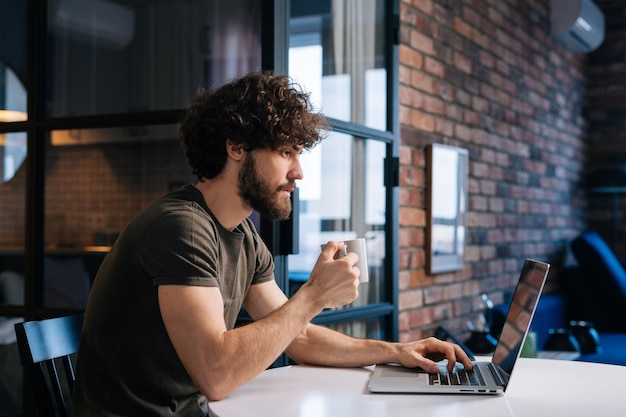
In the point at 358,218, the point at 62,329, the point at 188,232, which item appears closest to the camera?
the point at 188,232

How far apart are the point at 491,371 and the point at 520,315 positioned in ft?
0.46

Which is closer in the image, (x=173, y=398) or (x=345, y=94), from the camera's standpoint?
(x=173, y=398)

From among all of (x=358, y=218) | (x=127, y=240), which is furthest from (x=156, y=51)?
(x=127, y=240)

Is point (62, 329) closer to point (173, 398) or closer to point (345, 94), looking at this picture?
point (173, 398)

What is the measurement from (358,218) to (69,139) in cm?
98

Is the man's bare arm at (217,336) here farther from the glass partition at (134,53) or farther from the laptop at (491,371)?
the glass partition at (134,53)

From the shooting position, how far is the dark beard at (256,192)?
166 centimetres

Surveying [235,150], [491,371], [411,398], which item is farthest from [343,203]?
[411,398]

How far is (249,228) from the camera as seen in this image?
6.10 ft

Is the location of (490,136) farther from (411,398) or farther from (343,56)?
(411,398)

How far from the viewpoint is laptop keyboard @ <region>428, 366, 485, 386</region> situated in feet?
4.95

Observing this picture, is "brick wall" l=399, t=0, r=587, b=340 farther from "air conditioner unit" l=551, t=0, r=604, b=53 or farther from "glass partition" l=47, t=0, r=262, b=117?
"glass partition" l=47, t=0, r=262, b=117

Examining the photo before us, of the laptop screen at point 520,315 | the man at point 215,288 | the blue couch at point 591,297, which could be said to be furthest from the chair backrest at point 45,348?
the blue couch at point 591,297

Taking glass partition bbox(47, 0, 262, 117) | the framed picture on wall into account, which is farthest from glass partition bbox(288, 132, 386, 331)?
the framed picture on wall
